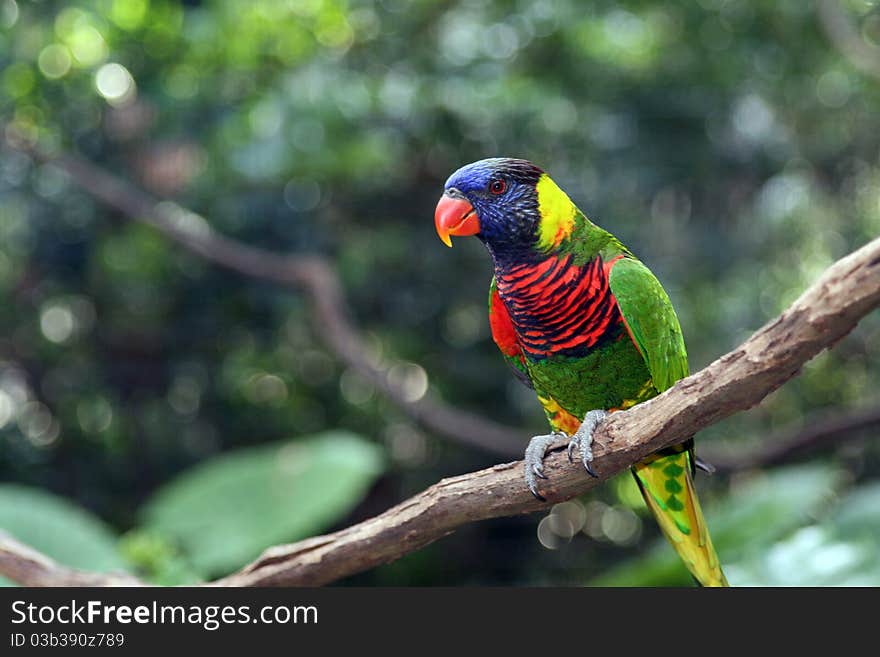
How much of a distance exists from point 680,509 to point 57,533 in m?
1.95

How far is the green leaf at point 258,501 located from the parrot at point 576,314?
63.4 inches

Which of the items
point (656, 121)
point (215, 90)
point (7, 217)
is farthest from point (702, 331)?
point (7, 217)

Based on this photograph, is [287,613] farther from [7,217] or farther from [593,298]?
[7,217]

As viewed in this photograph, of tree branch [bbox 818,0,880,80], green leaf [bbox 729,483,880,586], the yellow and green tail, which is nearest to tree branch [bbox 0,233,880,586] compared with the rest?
the yellow and green tail

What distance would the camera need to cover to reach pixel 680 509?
95cm

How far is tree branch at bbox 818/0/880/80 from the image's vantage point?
98.8 inches

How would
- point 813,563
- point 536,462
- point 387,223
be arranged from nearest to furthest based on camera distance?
point 536,462 → point 813,563 → point 387,223

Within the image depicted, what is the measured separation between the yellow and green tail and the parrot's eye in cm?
35

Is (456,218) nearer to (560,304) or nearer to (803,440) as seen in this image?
(560,304)

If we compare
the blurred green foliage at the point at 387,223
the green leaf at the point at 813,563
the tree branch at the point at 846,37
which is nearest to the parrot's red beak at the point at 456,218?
the blurred green foliage at the point at 387,223

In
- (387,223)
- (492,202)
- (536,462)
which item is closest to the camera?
(492,202)

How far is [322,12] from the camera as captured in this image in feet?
8.27

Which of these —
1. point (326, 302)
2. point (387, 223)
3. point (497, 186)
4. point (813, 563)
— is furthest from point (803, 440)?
point (387, 223)

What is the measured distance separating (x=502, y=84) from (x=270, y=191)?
3.20 ft
